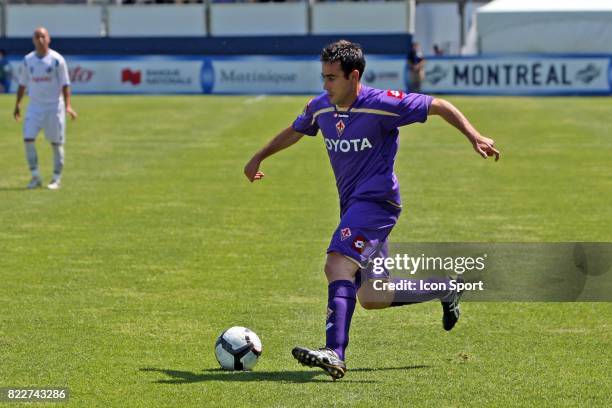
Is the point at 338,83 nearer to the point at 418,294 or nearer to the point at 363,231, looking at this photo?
the point at 363,231

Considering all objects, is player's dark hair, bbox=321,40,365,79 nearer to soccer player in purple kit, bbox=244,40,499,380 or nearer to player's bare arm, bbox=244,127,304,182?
soccer player in purple kit, bbox=244,40,499,380

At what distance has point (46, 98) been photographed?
59.4 ft

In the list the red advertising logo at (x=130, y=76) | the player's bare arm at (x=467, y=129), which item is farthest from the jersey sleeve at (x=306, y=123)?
the red advertising logo at (x=130, y=76)

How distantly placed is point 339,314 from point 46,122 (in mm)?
11795

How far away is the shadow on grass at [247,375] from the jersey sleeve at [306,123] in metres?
1.69

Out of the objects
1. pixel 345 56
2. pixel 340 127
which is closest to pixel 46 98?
pixel 340 127

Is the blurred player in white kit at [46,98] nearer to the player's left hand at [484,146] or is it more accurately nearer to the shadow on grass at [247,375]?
the shadow on grass at [247,375]

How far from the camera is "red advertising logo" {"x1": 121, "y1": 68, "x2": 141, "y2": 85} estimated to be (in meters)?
44.4

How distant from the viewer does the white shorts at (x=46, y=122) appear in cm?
1819

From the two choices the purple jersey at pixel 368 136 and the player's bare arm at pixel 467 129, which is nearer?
the player's bare arm at pixel 467 129

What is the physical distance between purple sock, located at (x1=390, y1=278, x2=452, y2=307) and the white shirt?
10766 mm

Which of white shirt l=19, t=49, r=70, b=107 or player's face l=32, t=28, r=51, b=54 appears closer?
player's face l=32, t=28, r=51, b=54

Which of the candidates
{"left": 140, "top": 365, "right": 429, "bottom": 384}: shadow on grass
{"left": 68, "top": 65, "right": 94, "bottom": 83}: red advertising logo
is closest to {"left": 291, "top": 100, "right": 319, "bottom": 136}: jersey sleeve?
{"left": 140, "top": 365, "right": 429, "bottom": 384}: shadow on grass

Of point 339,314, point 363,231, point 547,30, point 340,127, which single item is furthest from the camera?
point 547,30
